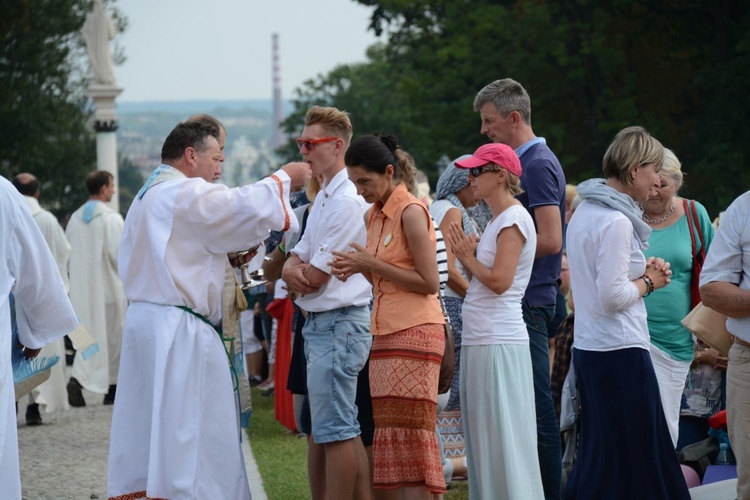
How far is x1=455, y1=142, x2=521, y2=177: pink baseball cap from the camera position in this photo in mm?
6332

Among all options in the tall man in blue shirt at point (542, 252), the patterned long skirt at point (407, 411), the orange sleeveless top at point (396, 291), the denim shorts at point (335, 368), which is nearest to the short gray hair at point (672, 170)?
the tall man in blue shirt at point (542, 252)

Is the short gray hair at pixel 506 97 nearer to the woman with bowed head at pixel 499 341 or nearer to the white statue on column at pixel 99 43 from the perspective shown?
the woman with bowed head at pixel 499 341

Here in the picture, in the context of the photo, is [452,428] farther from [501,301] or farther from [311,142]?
[311,142]

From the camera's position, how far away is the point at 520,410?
630 centimetres

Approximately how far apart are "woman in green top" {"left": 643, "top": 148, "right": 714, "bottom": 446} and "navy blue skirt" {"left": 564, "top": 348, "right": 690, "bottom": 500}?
0.67 m

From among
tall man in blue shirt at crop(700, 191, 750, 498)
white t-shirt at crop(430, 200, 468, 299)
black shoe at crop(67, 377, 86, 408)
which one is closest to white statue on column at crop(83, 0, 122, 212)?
black shoe at crop(67, 377, 86, 408)

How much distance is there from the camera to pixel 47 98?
131 feet

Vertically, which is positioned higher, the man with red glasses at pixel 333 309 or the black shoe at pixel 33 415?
the man with red glasses at pixel 333 309

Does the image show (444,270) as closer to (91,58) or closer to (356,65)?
(91,58)

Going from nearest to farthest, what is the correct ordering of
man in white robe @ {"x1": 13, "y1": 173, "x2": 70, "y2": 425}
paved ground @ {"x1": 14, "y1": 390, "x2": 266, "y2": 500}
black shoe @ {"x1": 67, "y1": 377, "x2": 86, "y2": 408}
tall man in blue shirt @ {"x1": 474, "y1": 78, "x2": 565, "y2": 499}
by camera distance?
tall man in blue shirt @ {"x1": 474, "y1": 78, "x2": 565, "y2": 499} → paved ground @ {"x1": 14, "y1": 390, "x2": 266, "y2": 500} → man in white robe @ {"x1": 13, "y1": 173, "x2": 70, "y2": 425} → black shoe @ {"x1": 67, "y1": 377, "x2": 86, "y2": 408}

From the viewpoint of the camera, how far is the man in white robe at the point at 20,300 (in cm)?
604

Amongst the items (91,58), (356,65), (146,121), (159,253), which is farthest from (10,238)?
(146,121)

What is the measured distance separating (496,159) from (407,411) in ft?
4.36

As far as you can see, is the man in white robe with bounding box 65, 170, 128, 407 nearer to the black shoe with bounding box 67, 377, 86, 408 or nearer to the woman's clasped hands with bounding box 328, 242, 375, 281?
the black shoe with bounding box 67, 377, 86, 408
